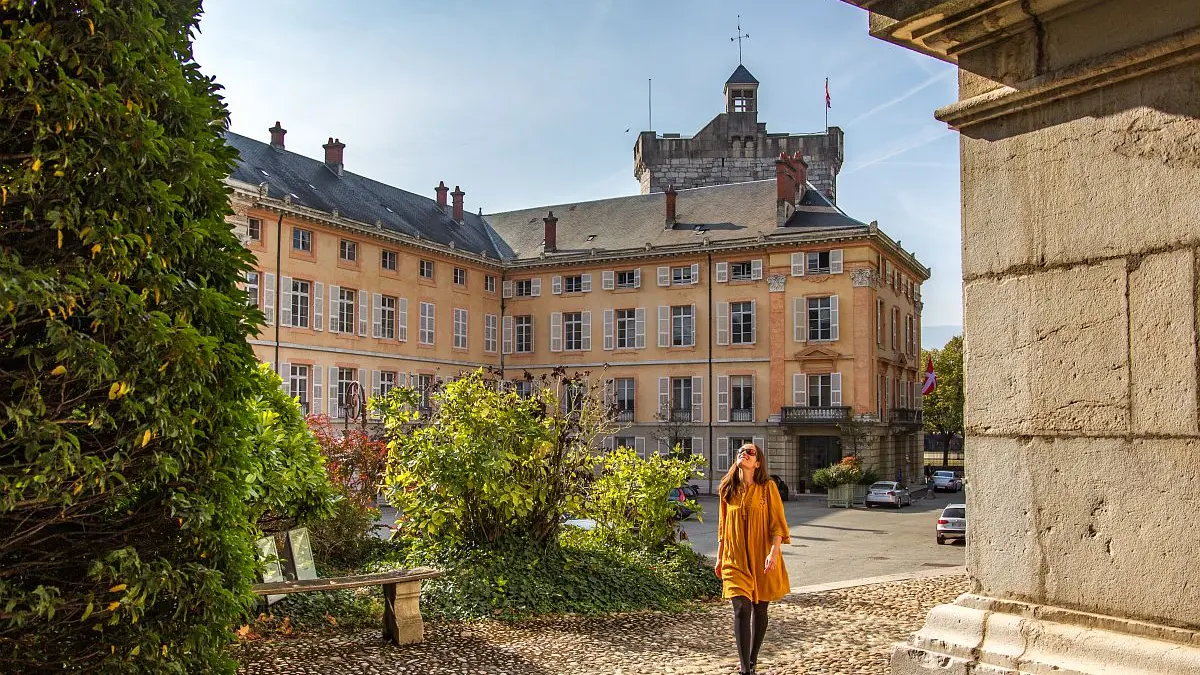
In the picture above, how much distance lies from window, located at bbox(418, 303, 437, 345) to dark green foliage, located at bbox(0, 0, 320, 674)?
37972 millimetres

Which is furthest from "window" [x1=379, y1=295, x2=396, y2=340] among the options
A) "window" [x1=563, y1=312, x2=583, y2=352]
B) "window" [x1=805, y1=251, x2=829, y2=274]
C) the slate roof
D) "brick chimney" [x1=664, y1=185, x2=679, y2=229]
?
"window" [x1=805, y1=251, x2=829, y2=274]

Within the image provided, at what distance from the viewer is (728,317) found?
4306cm

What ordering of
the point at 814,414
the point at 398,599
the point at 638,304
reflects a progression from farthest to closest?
the point at 638,304 → the point at 814,414 → the point at 398,599

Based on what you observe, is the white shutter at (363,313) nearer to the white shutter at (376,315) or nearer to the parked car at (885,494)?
the white shutter at (376,315)

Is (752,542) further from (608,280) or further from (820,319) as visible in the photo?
(608,280)

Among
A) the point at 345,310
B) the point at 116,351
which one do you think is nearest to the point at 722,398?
the point at 345,310

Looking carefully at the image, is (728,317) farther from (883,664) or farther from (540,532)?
(883,664)

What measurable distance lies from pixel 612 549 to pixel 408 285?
3237 centimetres

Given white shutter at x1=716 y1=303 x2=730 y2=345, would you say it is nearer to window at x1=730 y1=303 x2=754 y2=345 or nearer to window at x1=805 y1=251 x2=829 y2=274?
window at x1=730 y1=303 x2=754 y2=345

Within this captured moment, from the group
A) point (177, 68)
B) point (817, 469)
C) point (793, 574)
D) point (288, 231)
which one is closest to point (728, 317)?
point (817, 469)

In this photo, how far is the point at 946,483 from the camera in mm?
46781

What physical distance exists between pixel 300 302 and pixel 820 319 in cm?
2078

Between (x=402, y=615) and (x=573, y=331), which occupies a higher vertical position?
(x=573, y=331)

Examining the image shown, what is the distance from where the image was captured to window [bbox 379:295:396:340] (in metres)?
40.7
